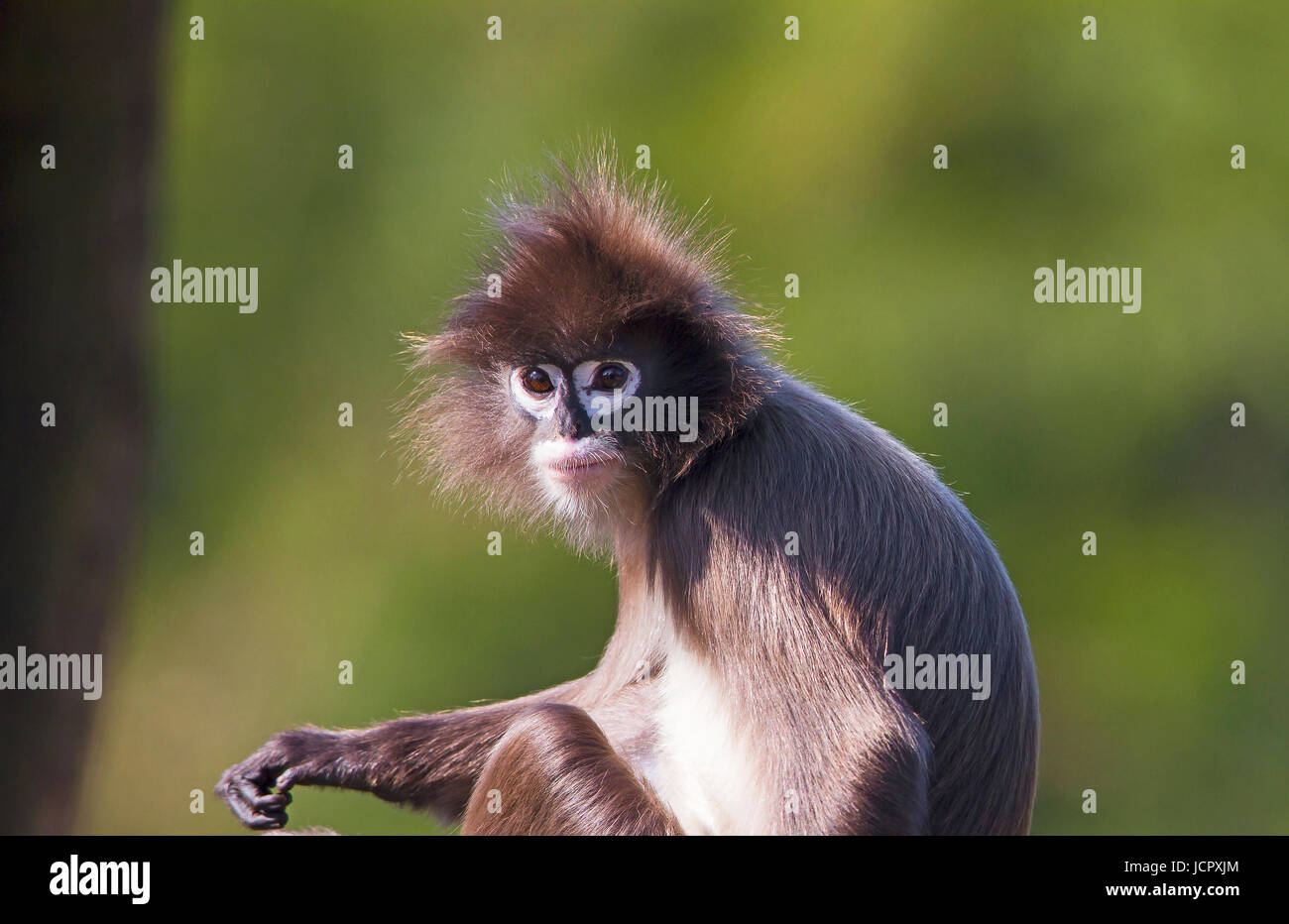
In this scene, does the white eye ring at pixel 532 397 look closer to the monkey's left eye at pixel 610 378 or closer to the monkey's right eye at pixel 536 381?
the monkey's right eye at pixel 536 381

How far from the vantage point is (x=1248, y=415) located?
352 inches

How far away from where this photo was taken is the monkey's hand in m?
4.04

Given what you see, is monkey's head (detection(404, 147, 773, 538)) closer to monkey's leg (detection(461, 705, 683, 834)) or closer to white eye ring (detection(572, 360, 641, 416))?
white eye ring (detection(572, 360, 641, 416))

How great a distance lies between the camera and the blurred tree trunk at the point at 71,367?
14.1 feet

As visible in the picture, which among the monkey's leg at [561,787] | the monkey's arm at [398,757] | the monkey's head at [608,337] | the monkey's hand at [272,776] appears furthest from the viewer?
the monkey's arm at [398,757]

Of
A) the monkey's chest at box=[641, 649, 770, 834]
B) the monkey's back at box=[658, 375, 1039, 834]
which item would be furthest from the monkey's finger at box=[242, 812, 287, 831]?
the monkey's back at box=[658, 375, 1039, 834]

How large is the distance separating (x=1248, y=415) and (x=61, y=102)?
759cm

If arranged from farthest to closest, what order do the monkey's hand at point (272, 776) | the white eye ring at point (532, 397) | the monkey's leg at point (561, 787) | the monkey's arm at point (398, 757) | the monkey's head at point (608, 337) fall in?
the monkey's arm at point (398, 757) → the monkey's hand at point (272, 776) → the white eye ring at point (532, 397) → the monkey's head at point (608, 337) → the monkey's leg at point (561, 787)

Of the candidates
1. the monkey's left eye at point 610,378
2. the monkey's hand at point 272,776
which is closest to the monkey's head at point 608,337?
the monkey's left eye at point 610,378

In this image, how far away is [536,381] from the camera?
156 inches

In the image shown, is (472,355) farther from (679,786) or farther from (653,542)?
(679,786)

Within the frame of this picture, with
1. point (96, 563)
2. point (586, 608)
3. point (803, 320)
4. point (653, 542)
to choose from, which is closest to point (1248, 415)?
point (803, 320)

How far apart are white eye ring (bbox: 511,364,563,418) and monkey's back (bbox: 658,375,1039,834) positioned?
1.54 ft

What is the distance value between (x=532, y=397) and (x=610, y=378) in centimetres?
31
